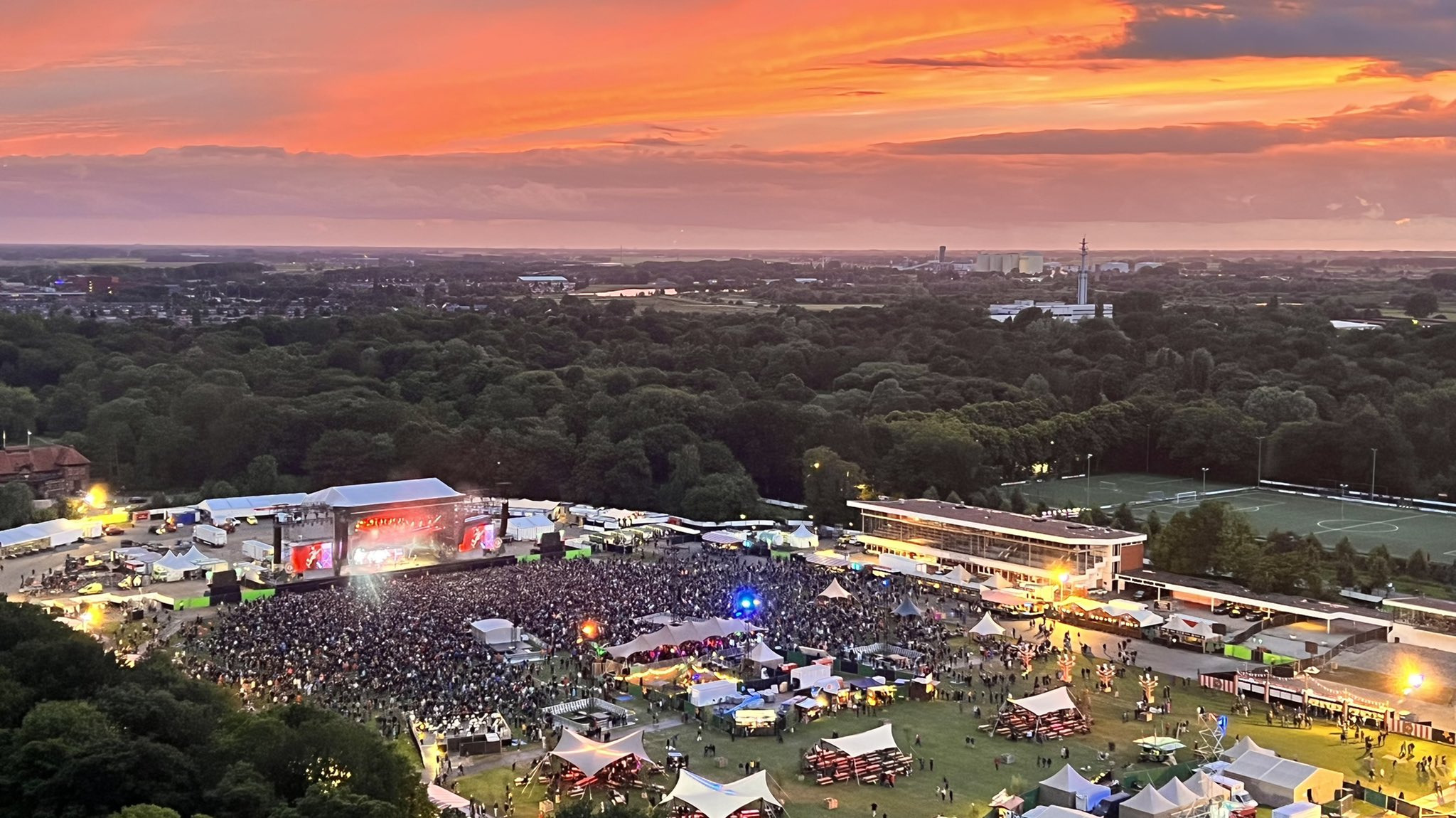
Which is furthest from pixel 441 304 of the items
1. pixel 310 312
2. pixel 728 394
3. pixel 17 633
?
pixel 17 633

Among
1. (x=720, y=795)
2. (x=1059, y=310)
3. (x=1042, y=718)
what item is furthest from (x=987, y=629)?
(x=1059, y=310)

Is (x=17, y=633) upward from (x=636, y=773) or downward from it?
upward

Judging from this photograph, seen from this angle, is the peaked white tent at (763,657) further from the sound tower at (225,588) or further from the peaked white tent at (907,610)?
the sound tower at (225,588)

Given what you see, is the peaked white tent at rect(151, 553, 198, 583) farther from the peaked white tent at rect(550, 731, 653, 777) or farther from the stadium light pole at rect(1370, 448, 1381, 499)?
the stadium light pole at rect(1370, 448, 1381, 499)

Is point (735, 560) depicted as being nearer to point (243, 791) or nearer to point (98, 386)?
point (243, 791)

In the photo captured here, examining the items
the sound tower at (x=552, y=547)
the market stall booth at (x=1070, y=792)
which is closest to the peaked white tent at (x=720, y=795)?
the market stall booth at (x=1070, y=792)

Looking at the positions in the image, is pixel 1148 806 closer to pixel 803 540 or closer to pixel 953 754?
pixel 953 754

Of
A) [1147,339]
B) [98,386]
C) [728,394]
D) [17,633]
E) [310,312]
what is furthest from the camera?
[310,312]
